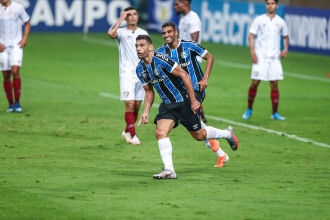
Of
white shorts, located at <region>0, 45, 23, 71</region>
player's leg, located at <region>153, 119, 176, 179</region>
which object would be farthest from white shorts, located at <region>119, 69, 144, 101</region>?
white shorts, located at <region>0, 45, 23, 71</region>

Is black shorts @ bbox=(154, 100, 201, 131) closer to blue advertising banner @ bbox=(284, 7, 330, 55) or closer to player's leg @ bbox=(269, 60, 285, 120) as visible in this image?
player's leg @ bbox=(269, 60, 285, 120)

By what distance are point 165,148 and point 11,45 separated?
7.28 m

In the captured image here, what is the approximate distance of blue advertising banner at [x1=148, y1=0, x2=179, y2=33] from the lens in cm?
3425

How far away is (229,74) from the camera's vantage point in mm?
23359

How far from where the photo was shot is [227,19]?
30828mm

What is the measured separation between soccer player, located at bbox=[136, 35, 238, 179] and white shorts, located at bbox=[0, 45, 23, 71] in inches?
250

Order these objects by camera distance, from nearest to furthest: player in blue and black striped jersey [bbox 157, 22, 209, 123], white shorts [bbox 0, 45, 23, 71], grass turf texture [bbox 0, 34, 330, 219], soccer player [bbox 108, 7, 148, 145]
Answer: grass turf texture [bbox 0, 34, 330, 219] → player in blue and black striped jersey [bbox 157, 22, 209, 123] → soccer player [bbox 108, 7, 148, 145] → white shorts [bbox 0, 45, 23, 71]

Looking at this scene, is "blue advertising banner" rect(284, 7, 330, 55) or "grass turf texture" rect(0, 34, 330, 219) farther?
"blue advertising banner" rect(284, 7, 330, 55)

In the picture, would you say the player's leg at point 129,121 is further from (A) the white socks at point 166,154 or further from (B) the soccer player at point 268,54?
(B) the soccer player at point 268,54

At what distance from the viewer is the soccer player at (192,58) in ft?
34.4

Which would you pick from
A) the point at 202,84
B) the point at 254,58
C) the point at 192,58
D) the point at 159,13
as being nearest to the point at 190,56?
the point at 192,58

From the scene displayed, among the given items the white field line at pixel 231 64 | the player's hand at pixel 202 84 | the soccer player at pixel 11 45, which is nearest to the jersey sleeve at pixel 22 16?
the soccer player at pixel 11 45

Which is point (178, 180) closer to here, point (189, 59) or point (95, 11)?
point (189, 59)

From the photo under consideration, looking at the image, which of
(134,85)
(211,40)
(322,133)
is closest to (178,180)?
(134,85)
